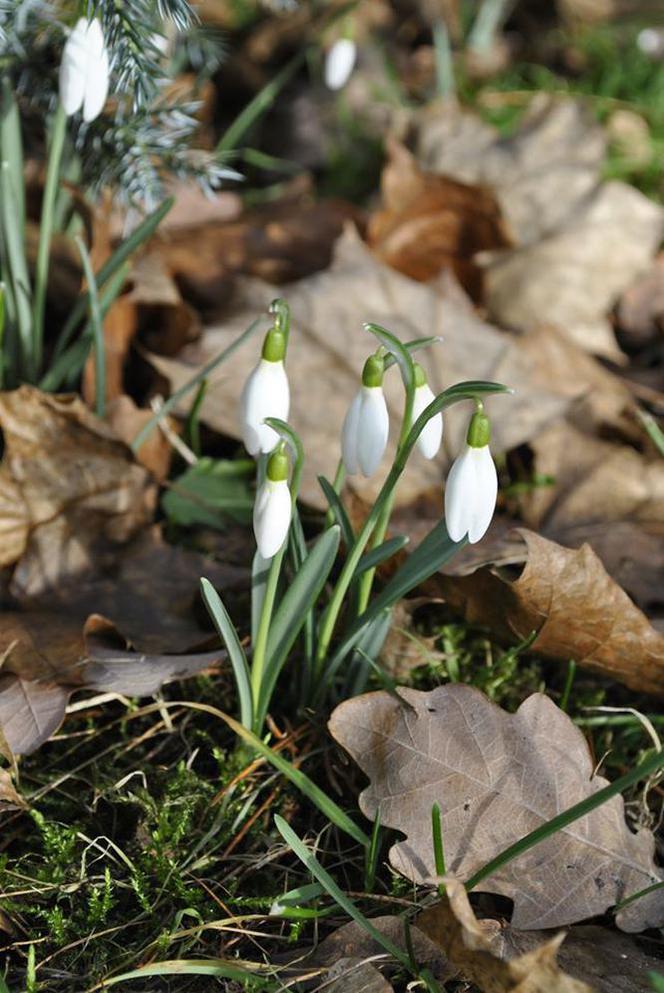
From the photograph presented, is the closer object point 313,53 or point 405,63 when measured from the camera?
point 313,53

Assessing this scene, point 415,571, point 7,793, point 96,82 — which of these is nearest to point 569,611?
point 415,571

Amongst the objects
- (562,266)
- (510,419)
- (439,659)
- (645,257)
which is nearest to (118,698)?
(439,659)

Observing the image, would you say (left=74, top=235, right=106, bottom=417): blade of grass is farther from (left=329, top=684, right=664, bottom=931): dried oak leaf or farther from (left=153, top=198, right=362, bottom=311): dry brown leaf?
(left=329, top=684, right=664, bottom=931): dried oak leaf

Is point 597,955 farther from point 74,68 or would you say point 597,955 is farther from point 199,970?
point 74,68

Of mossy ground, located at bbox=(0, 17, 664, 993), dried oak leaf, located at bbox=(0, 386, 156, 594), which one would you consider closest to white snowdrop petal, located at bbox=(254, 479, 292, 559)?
mossy ground, located at bbox=(0, 17, 664, 993)

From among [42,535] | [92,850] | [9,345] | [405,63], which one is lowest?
[92,850]

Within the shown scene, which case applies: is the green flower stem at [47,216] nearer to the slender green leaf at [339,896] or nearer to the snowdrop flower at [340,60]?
the snowdrop flower at [340,60]

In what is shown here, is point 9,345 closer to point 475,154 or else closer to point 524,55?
point 475,154
